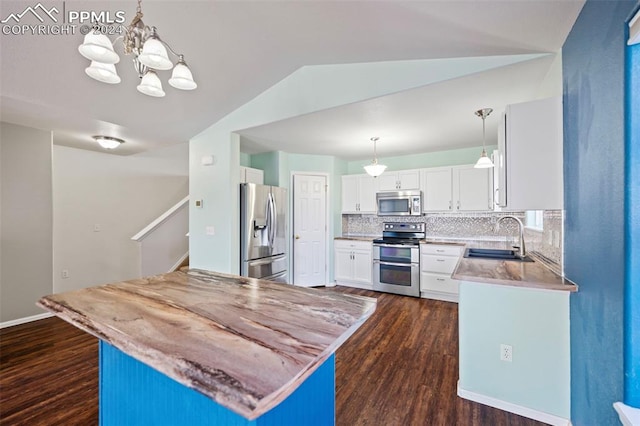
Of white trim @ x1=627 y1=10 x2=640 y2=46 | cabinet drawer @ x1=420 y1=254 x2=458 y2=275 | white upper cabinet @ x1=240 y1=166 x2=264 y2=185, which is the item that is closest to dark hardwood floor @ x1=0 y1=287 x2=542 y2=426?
cabinet drawer @ x1=420 y1=254 x2=458 y2=275

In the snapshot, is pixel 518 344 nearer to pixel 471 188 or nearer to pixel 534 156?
pixel 534 156

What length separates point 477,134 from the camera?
3.79 metres

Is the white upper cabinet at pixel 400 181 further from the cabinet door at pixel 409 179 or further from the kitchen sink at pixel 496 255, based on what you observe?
the kitchen sink at pixel 496 255

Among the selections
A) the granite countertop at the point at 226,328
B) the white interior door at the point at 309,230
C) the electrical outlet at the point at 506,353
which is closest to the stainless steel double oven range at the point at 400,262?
the white interior door at the point at 309,230

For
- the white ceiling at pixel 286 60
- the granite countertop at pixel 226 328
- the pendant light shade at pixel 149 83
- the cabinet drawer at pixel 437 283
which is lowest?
the cabinet drawer at pixel 437 283

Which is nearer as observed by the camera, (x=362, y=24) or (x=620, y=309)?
(x=620, y=309)

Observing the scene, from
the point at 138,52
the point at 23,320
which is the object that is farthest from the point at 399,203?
the point at 23,320

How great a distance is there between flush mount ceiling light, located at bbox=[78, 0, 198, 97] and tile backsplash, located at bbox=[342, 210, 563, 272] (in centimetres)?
301

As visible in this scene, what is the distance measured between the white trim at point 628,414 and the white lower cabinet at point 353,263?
383cm

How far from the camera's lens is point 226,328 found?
1.02m

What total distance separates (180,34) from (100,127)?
6.84 ft

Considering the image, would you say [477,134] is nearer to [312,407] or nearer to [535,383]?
[535,383]

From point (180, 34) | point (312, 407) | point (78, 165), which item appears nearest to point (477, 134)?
point (180, 34)

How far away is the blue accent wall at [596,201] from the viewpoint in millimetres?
1128
